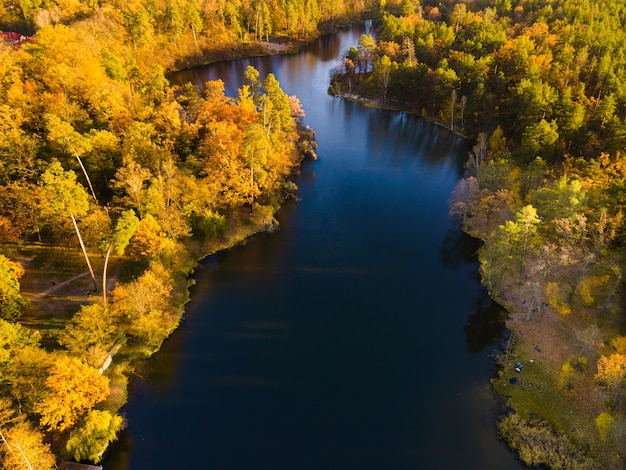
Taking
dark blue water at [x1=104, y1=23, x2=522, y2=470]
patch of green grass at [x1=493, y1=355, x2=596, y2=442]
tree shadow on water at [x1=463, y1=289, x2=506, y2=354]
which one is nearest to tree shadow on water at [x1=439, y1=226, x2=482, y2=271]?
dark blue water at [x1=104, y1=23, x2=522, y2=470]

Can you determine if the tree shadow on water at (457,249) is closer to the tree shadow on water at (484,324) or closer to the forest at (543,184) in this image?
the forest at (543,184)

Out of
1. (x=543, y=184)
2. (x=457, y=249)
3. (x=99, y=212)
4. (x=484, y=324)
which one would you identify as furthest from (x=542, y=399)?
(x=99, y=212)

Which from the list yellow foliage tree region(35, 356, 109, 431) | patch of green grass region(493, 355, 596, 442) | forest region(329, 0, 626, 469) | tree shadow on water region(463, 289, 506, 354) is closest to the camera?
yellow foliage tree region(35, 356, 109, 431)

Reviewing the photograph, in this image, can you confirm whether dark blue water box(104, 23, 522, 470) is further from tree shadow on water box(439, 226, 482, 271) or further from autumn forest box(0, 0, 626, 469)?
autumn forest box(0, 0, 626, 469)

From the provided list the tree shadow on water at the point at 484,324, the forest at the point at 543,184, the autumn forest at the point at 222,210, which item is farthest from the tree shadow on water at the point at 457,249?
the tree shadow on water at the point at 484,324

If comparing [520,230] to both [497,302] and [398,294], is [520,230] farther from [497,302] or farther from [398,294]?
[398,294]

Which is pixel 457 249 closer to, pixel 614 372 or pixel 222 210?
pixel 614 372
